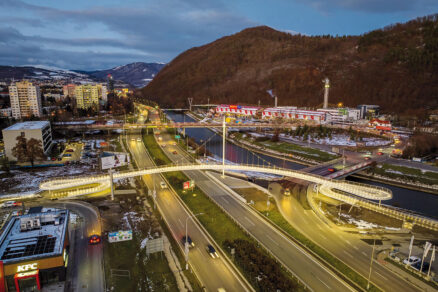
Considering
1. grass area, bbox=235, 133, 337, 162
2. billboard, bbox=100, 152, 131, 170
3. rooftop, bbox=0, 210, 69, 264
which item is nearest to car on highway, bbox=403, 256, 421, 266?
rooftop, bbox=0, 210, 69, 264

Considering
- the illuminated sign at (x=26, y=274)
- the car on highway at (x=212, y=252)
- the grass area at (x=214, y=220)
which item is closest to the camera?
the illuminated sign at (x=26, y=274)

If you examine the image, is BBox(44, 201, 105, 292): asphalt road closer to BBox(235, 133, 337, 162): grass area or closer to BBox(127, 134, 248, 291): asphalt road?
BBox(127, 134, 248, 291): asphalt road

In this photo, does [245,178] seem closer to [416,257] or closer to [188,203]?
[188,203]

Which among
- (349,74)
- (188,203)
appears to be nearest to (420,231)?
(188,203)

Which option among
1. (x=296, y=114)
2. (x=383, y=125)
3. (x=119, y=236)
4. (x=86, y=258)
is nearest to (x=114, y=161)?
(x=119, y=236)

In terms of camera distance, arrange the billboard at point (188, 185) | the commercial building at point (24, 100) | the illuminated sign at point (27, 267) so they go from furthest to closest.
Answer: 1. the commercial building at point (24, 100)
2. the billboard at point (188, 185)
3. the illuminated sign at point (27, 267)

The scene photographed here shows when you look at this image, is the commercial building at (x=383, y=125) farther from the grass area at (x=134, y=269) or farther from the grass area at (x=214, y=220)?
the grass area at (x=134, y=269)

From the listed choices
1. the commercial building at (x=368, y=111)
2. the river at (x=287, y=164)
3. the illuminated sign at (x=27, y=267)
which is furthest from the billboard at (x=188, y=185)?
the commercial building at (x=368, y=111)
